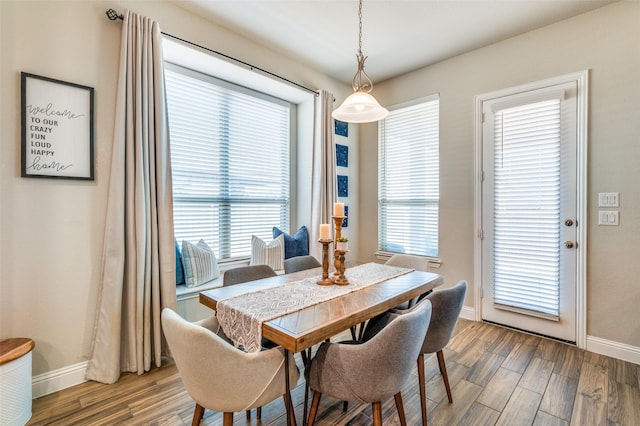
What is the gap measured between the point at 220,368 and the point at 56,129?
1910 millimetres

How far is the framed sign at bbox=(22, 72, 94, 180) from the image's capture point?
1870 mm

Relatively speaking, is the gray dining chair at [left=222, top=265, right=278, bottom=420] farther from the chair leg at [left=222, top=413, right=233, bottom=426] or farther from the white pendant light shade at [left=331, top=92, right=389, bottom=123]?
the white pendant light shade at [left=331, top=92, right=389, bottom=123]

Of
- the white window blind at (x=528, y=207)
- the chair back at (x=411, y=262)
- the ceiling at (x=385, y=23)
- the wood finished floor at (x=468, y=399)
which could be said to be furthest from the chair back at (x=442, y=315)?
the ceiling at (x=385, y=23)

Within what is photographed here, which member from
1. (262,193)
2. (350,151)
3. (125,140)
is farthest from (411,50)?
(125,140)

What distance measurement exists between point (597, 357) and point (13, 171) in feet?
14.3

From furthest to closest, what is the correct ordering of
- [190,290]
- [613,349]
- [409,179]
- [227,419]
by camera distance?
[409,179] → [190,290] → [613,349] → [227,419]

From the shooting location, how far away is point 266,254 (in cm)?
314

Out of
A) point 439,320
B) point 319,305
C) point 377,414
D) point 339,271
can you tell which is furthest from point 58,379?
point 439,320

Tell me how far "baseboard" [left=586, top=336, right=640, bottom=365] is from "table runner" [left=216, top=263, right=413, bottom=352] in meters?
2.01

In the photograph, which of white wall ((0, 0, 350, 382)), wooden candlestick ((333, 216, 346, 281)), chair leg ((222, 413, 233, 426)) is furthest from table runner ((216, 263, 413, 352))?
white wall ((0, 0, 350, 382))

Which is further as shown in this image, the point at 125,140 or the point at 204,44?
the point at 204,44

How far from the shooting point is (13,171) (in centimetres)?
184

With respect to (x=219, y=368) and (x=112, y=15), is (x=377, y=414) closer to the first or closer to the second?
(x=219, y=368)

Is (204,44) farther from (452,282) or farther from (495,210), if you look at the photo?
(452,282)
